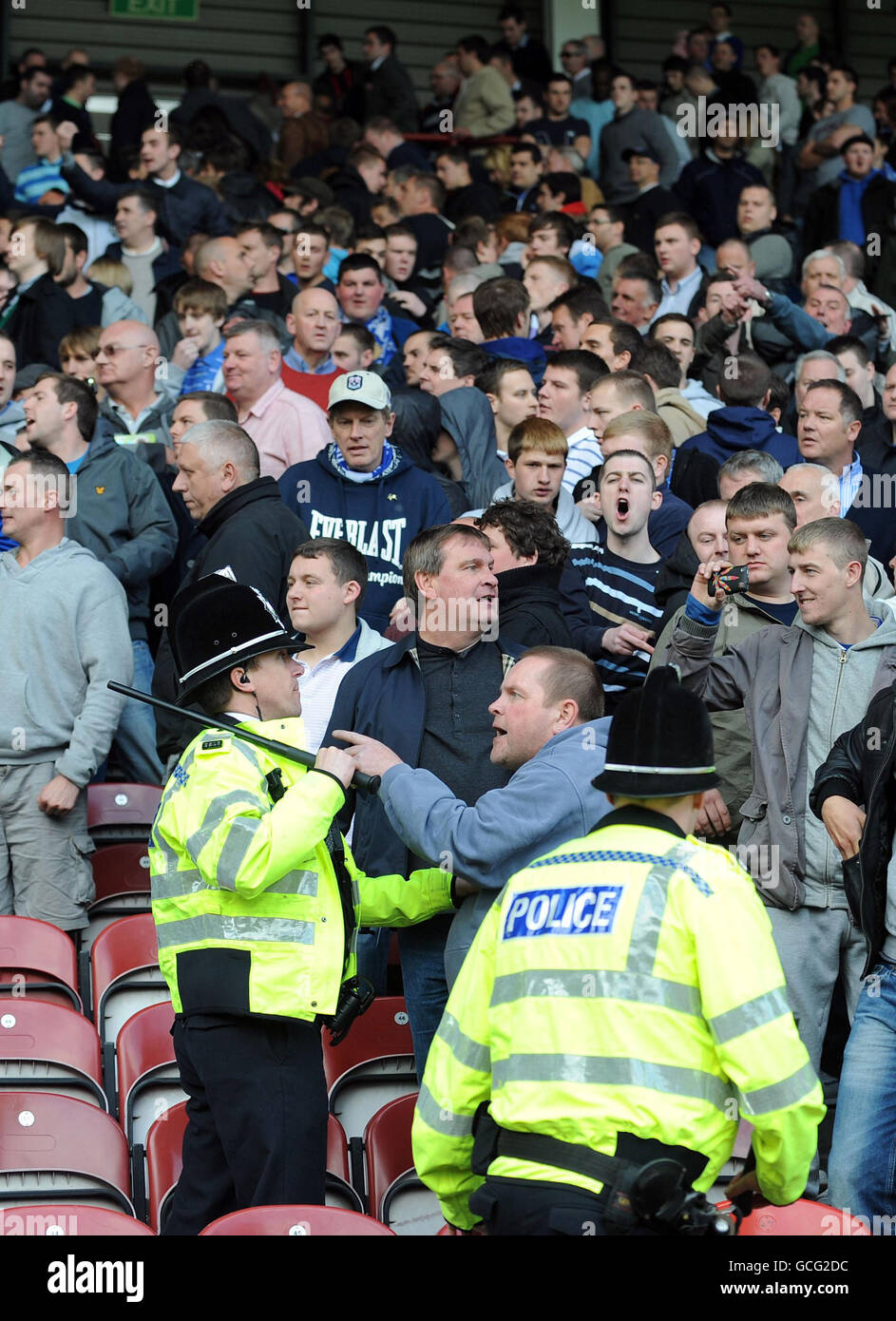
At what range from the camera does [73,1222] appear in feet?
12.0

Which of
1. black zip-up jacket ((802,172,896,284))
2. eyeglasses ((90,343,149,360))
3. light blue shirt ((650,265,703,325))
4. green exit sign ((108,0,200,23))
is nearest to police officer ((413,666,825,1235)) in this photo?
eyeglasses ((90,343,149,360))

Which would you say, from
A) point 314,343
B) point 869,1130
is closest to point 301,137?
point 314,343

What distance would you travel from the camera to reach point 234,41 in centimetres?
1684

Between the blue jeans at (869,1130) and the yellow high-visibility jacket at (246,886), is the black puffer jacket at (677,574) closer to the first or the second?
the blue jeans at (869,1130)

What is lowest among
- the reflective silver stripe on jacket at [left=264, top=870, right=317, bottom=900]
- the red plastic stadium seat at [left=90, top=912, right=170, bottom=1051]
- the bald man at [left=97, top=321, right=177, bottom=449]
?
the red plastic stadium seat at [left=90, top=912, right=170, bottom=1051]

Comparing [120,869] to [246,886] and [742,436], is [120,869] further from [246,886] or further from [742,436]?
[742,436]

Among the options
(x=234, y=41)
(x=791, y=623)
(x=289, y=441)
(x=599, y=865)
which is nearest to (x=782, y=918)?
(x=791, y=623)

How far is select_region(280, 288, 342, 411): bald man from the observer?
8.36 metres

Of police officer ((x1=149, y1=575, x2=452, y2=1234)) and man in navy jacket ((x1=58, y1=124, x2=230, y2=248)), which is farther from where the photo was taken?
man in navy jacket ((x1=58, y1=124, x2=230, y2=248))

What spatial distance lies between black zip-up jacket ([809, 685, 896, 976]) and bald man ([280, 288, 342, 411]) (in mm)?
4280

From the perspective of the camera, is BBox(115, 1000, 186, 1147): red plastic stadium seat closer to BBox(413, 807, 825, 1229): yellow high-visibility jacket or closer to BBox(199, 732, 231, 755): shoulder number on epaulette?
BBox(199, 732, 231, 755): shoulder number on epaulette
